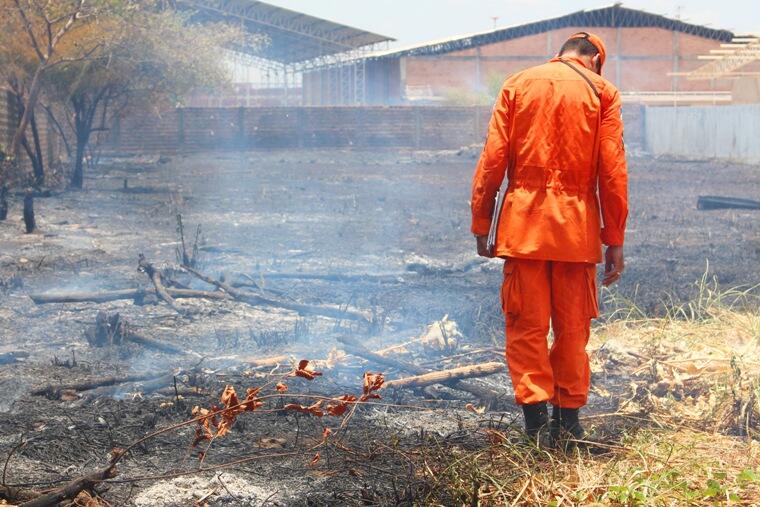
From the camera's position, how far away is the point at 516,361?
3965mm

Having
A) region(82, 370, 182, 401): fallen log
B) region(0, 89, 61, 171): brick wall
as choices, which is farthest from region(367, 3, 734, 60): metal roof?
region(82, 370, 182, 401): fallen log

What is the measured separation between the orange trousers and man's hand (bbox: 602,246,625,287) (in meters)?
0.15

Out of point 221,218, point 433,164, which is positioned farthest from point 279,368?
point 433,164

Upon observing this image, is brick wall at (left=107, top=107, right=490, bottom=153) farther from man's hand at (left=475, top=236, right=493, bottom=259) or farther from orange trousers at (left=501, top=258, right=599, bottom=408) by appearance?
orange trousers at (left=501, top=258, right=599, bottom=408)

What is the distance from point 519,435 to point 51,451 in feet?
6.62

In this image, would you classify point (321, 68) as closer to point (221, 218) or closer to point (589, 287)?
point (221, 218)

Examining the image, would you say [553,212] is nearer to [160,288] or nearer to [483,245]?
[483,245]

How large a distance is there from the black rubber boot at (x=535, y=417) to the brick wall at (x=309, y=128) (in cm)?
3212

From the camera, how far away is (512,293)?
3979mm

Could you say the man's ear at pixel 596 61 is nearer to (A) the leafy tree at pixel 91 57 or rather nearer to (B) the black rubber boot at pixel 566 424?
(B) the black rubber boot at pixel 566 424

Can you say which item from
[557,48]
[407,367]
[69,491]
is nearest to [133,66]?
[407,367]

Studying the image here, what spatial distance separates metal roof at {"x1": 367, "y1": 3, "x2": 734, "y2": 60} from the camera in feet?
141

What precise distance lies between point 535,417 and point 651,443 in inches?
18.9

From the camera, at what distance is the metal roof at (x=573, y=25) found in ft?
141
